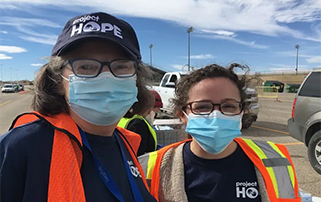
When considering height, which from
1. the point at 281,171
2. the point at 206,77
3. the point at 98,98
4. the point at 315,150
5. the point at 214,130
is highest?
the point at 206,77

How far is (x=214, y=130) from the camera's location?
1.93 meters

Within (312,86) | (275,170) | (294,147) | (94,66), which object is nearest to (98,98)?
(94,66)

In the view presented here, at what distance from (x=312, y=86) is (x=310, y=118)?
788 millimetres

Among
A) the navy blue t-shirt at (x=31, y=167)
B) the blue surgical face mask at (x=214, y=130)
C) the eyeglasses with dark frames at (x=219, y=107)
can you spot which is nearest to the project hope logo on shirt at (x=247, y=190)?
the blue surgical face mask at (x=214, y=130)

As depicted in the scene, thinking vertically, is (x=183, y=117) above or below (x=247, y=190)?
above

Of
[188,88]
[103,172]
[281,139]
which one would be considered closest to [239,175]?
[188,88]

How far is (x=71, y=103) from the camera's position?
1.33 meters

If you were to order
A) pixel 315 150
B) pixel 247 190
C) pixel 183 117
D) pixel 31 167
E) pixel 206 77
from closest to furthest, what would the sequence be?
pixel 31 167, pixel 247 190, pixel 206 77, pixel 183 117, pixel 315 150

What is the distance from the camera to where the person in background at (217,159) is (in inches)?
66.3

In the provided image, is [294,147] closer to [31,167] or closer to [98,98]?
[98,98]

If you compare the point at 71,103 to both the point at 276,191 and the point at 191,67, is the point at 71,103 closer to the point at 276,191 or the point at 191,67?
the point at 191,67

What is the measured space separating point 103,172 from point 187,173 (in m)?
0.78

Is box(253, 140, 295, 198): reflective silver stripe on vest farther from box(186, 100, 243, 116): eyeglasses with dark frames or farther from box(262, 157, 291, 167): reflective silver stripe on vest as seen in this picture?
box(186, 100, 243, 116): eyeglasses with dark frames

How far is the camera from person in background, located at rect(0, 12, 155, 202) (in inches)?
38.6
